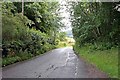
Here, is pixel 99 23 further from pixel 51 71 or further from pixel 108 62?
pixel 51 71

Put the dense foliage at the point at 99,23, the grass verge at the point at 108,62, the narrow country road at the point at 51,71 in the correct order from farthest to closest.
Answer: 1. the dense foliage at the point at 99,23
2. the narrow country road at the point at 51,71
3. the grass verge at the point at 108,62

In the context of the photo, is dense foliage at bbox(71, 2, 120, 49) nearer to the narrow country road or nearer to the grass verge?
the grass verge

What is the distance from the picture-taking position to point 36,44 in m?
40.5

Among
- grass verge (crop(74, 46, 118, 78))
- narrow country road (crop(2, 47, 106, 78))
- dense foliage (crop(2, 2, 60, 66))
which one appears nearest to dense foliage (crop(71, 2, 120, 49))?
grass verge (crop(74, 46, 118, 78))

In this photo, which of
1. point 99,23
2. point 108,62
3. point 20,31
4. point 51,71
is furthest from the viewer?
point 20,31

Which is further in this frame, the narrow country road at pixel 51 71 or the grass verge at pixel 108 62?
the narrow country road at pixel 51 71

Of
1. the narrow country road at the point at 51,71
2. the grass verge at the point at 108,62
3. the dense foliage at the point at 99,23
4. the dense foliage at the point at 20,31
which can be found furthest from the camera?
the dense foliage at the point at 20,31

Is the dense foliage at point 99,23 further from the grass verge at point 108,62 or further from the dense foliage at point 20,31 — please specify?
the dense foliage at point 20,31

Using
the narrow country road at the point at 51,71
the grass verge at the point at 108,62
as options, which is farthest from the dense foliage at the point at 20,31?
the grass verge at the point at 108,62

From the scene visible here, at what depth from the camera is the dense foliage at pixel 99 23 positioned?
1975 centimetres

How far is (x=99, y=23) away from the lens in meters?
23.4

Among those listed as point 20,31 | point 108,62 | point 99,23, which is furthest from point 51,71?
point 20,31

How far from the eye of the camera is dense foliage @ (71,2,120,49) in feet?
64.8

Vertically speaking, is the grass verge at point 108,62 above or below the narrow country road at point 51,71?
above
